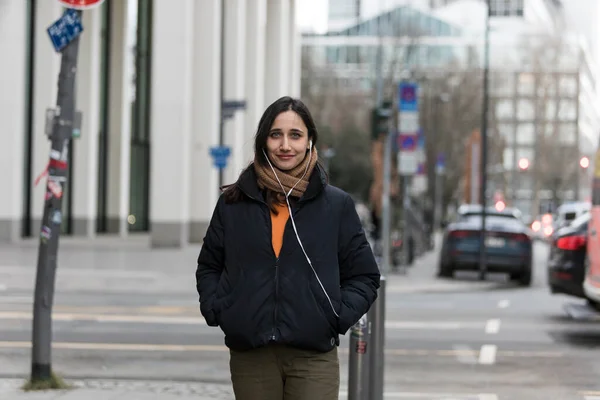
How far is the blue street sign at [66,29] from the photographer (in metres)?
9.14

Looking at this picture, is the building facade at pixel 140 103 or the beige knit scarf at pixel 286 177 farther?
the building facade at pixel 140 103

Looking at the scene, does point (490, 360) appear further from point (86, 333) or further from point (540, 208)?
point (540, 208)

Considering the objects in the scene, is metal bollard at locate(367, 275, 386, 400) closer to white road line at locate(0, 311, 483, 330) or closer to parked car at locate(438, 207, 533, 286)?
white road line at locate(0, 311, 483, 330)

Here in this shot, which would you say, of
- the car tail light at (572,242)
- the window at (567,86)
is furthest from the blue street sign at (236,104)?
the window at (567,86)

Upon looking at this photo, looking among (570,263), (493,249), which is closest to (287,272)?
(570,263)

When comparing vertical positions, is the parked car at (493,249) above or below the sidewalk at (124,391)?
below

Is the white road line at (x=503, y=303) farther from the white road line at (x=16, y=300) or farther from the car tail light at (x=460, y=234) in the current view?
the white road line at (x=16, y=300)

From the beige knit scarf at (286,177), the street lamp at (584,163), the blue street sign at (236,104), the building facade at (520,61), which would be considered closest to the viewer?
the beige knit scarf at (286,177)

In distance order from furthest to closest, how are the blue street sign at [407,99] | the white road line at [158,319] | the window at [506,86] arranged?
the window at [506,86] → the blue street sign at [407,99] → the white road line at [158,319]

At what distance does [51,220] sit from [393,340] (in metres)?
5.00

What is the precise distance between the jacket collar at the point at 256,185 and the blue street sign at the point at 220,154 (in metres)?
25.5

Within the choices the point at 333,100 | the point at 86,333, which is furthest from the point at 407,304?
the point at 333,100

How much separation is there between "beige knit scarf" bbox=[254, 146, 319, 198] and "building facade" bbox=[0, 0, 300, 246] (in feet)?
90.3

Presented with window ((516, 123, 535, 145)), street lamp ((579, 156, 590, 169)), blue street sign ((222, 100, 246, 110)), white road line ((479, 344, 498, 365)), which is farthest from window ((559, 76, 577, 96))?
white road line ((479, 344, 498, 365))
